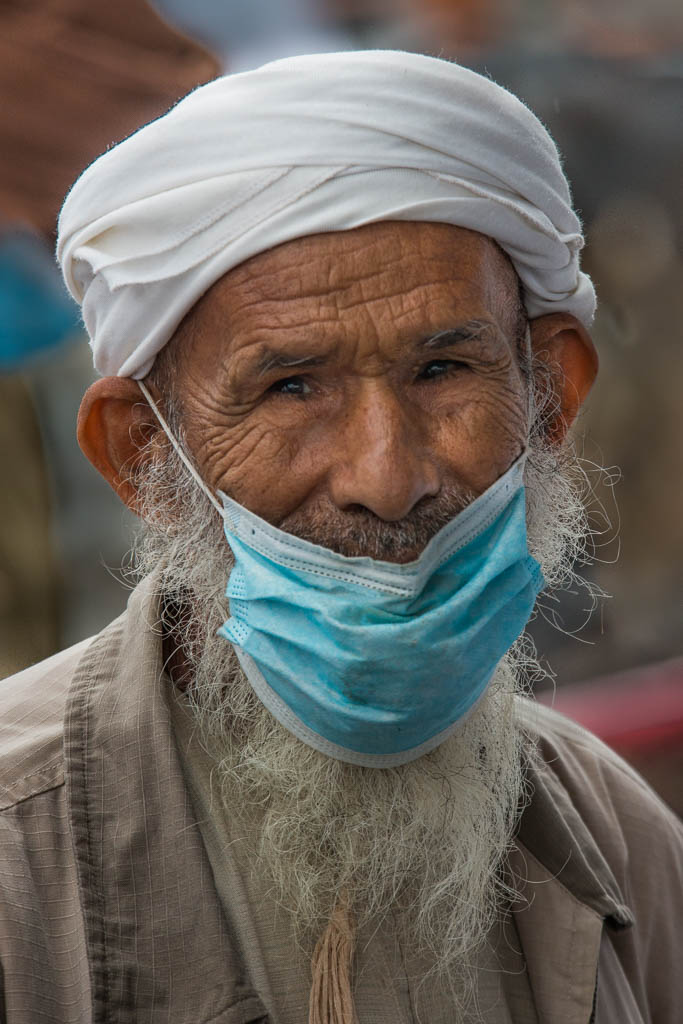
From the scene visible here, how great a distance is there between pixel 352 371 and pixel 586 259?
3.50m

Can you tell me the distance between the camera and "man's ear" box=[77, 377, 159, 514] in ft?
7.07

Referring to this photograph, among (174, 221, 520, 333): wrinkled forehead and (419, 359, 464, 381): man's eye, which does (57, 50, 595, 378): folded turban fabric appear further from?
(419, 359, 464, 381): man's eye

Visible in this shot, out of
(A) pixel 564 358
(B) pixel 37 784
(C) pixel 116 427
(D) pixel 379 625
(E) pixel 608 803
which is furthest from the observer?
(E) pixel 608 803

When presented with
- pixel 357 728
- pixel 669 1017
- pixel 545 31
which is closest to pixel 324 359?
pixel 357 728

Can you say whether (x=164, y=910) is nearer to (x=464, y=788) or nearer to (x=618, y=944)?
(x=464, y=788)

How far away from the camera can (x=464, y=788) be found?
6.76 ft

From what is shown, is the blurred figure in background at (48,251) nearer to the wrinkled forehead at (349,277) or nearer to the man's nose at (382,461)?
the wrinkled forehead at (349,277)

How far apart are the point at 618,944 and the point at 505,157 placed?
1.67 m

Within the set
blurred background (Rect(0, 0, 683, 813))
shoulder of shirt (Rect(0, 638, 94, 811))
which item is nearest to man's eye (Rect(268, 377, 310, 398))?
shoulder of shirt (Rect(0, 638, 94, 811))

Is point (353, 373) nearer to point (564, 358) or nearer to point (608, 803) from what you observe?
point (564, 358)

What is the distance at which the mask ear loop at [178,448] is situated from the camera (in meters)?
2.05

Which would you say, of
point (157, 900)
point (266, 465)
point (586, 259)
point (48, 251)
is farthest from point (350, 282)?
point (586, 259)

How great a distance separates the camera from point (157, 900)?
1.83 m

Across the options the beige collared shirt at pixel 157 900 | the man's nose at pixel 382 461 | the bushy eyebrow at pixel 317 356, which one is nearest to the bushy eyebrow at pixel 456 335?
the bushy eyebrow at pixel 317 356
